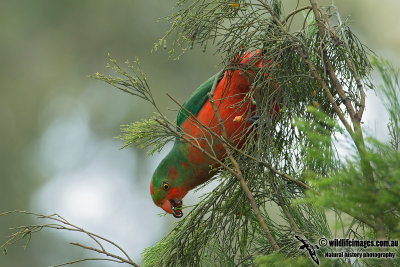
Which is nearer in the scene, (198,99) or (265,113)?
(265,113)

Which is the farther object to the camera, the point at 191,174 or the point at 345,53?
the point at 191,174

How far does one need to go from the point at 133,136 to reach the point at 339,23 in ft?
1.87

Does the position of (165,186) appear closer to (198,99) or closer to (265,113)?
(198,99)

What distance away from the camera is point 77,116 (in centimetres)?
650

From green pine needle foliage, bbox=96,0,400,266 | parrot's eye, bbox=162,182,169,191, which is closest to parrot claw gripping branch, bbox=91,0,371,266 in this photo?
green pine needle foliage, bbox=96,0,400,266

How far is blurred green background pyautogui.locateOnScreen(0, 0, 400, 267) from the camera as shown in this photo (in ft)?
20.2

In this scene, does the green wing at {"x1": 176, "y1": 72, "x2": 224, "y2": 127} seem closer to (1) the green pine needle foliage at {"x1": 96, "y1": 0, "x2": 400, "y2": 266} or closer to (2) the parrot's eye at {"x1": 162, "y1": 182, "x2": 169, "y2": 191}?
(2) the parrot's eye at {"x1": 162, "y1": 182, "x2": 169, "y2": 191}

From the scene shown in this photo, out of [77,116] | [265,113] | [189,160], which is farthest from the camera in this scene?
[77,116]

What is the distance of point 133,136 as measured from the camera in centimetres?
132

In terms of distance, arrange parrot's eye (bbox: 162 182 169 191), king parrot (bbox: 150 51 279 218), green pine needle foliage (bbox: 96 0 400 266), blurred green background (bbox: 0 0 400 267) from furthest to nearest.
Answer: blurred green background (bbox: 0 0 400 267) < parrot's eye (bbox: 162 182 169 191) < king parrot (bbox: 150 51 279 218) < green pine needle foliage (bbox: 96 0 400 266)

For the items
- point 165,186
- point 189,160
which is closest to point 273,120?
point 189,160

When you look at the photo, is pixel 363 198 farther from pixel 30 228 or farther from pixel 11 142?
pixel 11 142

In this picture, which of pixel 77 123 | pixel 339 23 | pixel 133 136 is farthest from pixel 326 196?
pixel 77 123

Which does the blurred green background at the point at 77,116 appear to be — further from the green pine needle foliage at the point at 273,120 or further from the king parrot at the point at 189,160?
the green pine needle foliage at the point at 273,120
